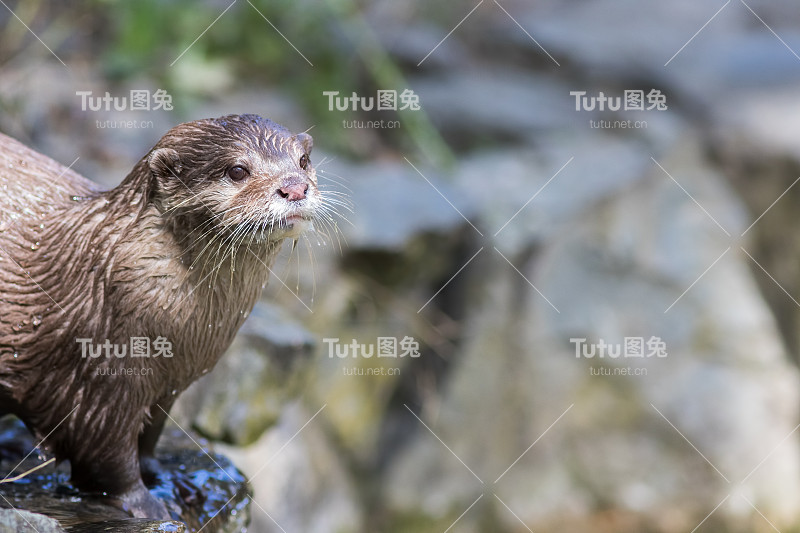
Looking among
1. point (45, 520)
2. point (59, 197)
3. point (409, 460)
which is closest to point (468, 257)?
point (409, 460)

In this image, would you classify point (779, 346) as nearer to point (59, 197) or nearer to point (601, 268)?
point (601, 268)

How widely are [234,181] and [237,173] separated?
0.02m

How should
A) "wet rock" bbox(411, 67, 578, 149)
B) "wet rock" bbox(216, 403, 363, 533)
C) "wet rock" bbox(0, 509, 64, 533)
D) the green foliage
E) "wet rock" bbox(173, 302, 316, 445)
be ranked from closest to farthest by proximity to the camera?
"wet rock" bbox(0, 509, 64, 533), "wet rock" bbox(173, 302, 316, 445), "wet rock" bbox(216, 403, 363, 533), the green foliage, "wet rock" bbox(411, 67, 578, 149)

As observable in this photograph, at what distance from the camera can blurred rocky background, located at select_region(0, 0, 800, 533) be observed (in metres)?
4.55

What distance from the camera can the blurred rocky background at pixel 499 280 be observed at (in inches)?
179

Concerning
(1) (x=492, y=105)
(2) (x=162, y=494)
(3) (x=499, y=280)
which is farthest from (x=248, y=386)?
(1) (x=492, y=105)

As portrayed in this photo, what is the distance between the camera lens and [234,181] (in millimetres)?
2125

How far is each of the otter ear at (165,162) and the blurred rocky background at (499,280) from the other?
182 cm

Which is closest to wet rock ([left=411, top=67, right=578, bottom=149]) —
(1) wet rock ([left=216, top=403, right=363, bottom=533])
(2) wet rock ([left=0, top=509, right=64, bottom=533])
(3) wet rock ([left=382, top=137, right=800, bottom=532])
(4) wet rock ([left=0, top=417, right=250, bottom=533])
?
(3) wet rock ([left=382, top=137, right=800, bottom=532])

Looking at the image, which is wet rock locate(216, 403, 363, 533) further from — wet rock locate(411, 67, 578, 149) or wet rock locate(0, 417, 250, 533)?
wet rock locate(411, 67, 578, 149)

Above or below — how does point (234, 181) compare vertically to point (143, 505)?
above

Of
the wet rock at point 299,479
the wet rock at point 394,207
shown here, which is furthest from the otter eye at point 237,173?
the wet rock at point 394,207

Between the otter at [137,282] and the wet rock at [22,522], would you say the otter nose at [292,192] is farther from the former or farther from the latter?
the wet rock at [22,522]

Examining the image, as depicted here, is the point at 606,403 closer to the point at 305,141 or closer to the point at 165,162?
the point at 305,141
